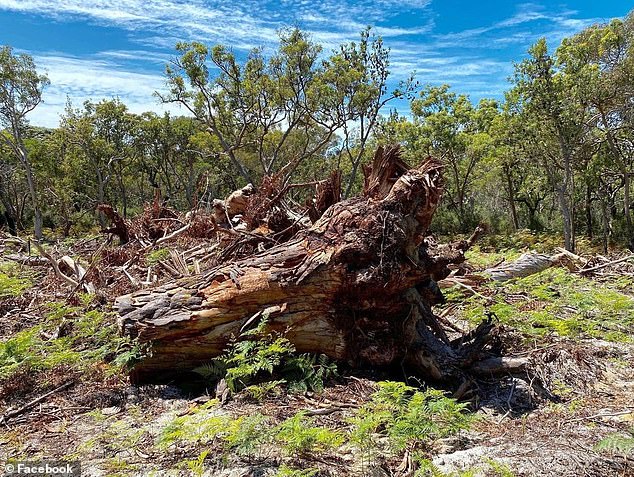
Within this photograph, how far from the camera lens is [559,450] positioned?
3189 mm

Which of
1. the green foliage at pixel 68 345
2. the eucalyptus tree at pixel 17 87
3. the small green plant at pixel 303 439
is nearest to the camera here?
the small green plant at pixel 303 439

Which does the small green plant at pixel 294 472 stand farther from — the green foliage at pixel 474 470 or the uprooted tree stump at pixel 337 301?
the uprooted tree stump at pixel 337 301

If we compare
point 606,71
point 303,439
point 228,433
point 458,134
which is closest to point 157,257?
point 228,433

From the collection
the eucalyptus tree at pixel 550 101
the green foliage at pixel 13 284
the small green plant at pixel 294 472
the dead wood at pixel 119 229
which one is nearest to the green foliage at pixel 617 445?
the small green plant at pixel 294 472

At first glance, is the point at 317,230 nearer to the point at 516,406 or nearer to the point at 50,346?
the point at 516,406

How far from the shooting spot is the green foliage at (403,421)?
11.1 feet

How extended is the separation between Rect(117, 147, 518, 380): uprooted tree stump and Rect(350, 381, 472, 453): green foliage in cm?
93

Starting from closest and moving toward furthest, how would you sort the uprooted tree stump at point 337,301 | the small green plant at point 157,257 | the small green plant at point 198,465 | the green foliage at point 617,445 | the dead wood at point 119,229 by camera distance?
the green foliage at point 617,445 < the small green plant at point 198,465 < the uprooted tree stump at point 337,301 < the small green plant at point 157,257 < the dead wood at point 119,229

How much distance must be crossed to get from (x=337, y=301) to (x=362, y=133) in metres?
21.9

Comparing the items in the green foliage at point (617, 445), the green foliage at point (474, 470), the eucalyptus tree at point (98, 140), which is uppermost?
the eucalyptus tree at point (98, 140)

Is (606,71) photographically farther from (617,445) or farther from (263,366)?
(263,366)

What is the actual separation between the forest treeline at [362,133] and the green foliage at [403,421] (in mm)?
7613

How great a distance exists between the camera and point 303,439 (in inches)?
128

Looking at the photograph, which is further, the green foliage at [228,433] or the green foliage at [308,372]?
the green foliage at [308,372]
